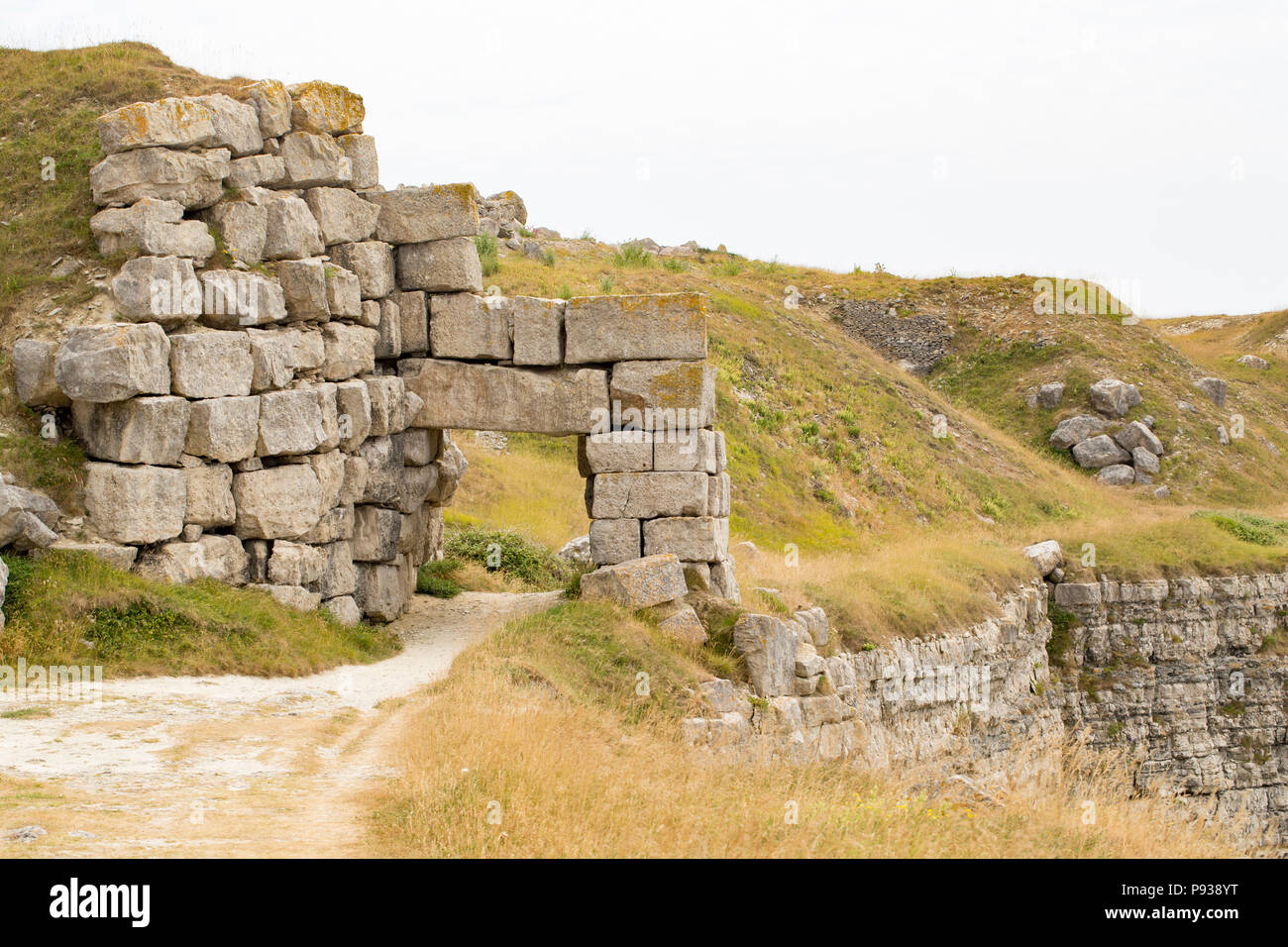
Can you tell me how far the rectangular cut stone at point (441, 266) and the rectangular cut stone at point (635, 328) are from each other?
1.48m

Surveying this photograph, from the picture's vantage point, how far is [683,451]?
15.5 m

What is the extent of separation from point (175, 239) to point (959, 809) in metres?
10.0

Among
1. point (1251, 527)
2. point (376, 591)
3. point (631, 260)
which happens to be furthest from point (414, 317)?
point (631, 260)

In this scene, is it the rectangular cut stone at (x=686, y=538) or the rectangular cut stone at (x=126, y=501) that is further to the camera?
the rectangular cut stone at (x=686, y=538)

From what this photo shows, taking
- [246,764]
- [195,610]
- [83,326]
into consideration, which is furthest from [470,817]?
[83,326]

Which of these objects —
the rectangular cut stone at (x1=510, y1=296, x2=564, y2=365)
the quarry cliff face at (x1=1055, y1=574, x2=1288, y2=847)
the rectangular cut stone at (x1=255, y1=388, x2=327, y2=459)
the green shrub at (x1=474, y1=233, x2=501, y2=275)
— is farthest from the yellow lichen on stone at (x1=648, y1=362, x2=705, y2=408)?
the green shrub at (x1=474, y1=233, x2=501, y2=275)

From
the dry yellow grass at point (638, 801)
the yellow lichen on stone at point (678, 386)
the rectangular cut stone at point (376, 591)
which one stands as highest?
the yellow lichen on stone at point (678, 386)

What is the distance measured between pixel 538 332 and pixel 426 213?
219 cm

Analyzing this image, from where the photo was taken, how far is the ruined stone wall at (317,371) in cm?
1315

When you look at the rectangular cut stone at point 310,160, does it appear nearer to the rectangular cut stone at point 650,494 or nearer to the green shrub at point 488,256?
the rectangular cut stone at point 650,494

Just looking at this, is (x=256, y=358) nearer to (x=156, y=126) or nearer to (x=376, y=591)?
(x=156, y=126)

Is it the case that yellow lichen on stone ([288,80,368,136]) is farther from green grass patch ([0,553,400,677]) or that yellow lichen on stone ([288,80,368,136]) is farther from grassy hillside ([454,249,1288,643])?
grassy hillside ([454,249,1288,643])

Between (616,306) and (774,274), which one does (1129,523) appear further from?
(774,274)

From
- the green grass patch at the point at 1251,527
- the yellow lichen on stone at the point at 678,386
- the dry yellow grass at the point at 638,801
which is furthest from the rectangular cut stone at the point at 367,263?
the green grass patch at the point at 1251,527
